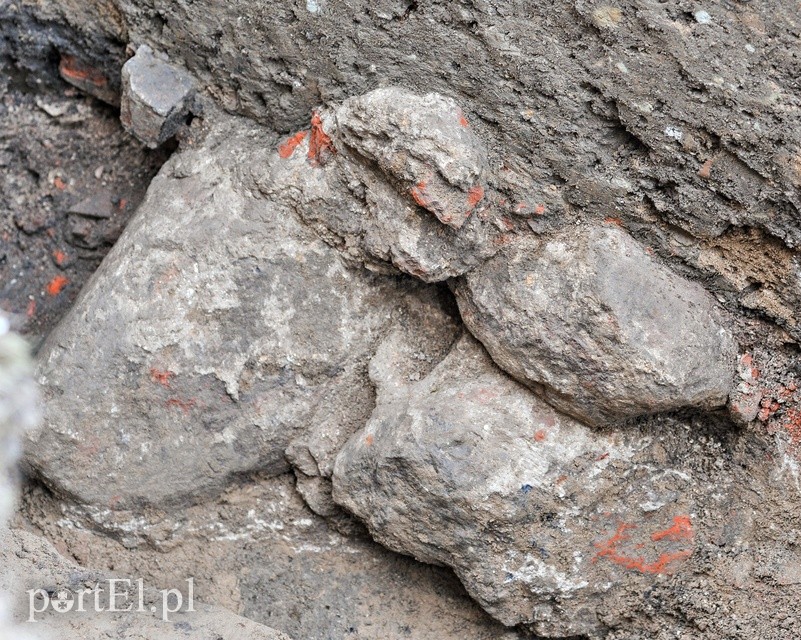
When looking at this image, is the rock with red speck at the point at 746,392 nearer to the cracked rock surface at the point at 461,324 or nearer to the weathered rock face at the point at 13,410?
the cracked rock surface at the point at 461,324

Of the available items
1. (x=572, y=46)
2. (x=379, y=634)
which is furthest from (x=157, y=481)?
(x=572, y=46)

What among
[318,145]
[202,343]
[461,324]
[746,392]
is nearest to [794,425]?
[746,392]

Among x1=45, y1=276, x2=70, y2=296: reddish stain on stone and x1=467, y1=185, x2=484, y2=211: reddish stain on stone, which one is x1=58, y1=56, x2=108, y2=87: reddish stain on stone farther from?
x1=467, y1=185, x2=484, y2=211: reddish stain on stone

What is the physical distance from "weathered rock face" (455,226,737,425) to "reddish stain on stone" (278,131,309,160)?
0.51 m

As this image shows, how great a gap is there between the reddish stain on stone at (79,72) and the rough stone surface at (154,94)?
0.25 m

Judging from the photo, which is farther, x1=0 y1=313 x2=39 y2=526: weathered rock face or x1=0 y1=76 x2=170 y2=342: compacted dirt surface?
x1=0 y1=76 x2=170 y2=342: compacted dirt surface

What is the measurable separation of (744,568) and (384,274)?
104cm

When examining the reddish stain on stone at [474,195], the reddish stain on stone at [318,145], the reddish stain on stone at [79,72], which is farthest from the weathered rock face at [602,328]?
the reddish stain on stone at [79,72]

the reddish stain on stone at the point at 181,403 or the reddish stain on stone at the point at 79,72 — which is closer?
the reddish stain on stone at the point at 181,403

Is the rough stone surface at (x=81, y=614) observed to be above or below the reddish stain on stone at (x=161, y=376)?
below

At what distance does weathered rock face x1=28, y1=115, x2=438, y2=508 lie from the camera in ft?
7.45

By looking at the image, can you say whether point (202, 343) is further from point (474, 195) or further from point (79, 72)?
point (79, 72)

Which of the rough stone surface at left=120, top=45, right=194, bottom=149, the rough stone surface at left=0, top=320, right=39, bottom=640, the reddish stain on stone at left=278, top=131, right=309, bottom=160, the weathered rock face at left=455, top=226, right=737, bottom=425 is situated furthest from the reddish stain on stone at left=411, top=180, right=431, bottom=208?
the rough stone surface at left=0, top=320, right=39, bottom=640

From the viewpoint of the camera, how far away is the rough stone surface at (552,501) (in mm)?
2137
